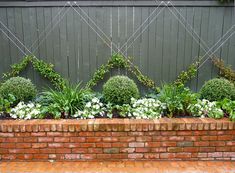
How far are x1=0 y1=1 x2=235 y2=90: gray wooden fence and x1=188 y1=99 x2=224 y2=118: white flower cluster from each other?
1370mm

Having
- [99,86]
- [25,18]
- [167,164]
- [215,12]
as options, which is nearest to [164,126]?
[167,164]

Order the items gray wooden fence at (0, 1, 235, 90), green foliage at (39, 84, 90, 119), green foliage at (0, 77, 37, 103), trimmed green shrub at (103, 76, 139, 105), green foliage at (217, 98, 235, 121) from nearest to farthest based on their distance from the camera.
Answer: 1. green foliage at (217, 98, 235, 121)
2. green foliage at (39, 84, 90, 119)
3. trimmed green shrub at (103, 76, 139, 105)
4. green foliage at (0, 77, 37, 103)
5. gray wooden fence at (0, 1, 235, 90)

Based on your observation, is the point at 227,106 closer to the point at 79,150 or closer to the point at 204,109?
the point at 204,109

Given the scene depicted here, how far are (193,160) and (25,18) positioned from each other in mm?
3846

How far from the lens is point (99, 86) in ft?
15.5

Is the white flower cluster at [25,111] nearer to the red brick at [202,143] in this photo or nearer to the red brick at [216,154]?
the red brick at [202,143]

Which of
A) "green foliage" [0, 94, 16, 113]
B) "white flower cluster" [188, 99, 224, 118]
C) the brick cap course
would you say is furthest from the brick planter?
"green foliage" [0, 94, 16, 113]

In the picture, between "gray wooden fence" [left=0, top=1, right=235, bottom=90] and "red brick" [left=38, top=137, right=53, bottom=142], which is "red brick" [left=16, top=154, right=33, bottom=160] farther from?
"gray wooden fence" [left=0, top=1, right=235, bottom=90]

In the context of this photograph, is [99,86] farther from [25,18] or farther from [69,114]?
[25,18]

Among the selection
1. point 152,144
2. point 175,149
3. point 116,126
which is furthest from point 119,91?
point 175,149

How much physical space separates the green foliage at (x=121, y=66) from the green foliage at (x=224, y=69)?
1.27 meters

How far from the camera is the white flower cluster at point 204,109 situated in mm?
3226

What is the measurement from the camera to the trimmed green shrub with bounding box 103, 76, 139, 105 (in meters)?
3.56

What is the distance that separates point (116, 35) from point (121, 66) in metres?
0.60
